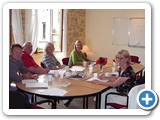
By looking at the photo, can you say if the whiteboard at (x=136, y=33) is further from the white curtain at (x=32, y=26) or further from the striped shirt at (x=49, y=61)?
the striped shirt at (x=49, y=61)

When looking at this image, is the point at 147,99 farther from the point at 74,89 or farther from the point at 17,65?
the point at 17,65

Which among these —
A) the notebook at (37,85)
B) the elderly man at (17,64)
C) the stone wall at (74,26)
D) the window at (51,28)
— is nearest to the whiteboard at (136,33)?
the stone wall at (74,26)

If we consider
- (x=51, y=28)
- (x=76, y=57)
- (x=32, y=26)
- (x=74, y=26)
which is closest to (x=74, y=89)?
(x=76, y=57)

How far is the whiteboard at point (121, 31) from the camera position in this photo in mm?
5344

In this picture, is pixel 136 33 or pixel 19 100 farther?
pixel 136 33

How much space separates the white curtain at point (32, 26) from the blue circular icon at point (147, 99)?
3.09 meters

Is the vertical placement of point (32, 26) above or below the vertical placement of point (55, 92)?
above

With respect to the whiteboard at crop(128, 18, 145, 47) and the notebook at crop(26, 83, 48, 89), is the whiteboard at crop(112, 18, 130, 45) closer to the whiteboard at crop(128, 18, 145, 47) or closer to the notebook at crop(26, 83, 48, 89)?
the whiteboard at crop(128, 18, 145, 47)

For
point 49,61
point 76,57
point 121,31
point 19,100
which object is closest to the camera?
point 19,100

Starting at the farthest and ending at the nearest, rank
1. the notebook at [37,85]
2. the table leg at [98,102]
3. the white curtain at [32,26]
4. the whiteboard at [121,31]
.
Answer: the whiteboard at [121,31] < the white curtain at [32,26] < the table leg at [98,102] < the notebook at [37,85]

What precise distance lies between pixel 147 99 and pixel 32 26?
3301 millimetres

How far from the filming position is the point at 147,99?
55.1 inches

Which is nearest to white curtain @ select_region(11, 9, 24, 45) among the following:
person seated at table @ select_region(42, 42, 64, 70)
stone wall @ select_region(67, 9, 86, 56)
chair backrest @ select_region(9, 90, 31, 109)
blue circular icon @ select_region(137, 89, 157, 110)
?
person seated at table @ select_region(42, 42, 64, 70)
